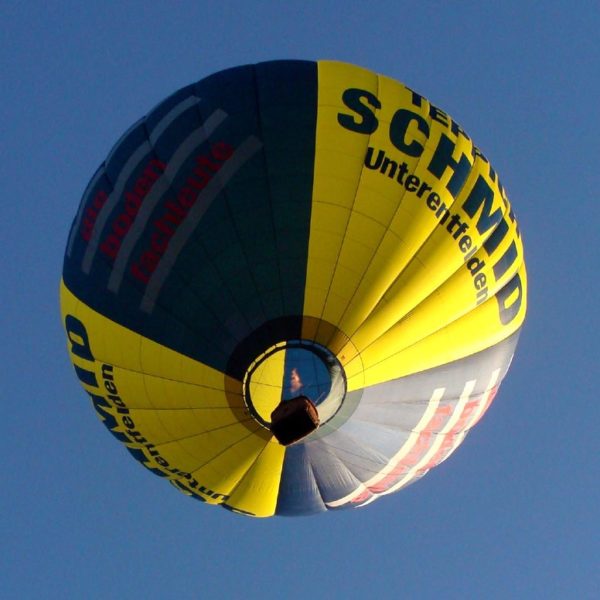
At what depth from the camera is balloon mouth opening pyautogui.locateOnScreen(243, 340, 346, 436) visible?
40.2 feet

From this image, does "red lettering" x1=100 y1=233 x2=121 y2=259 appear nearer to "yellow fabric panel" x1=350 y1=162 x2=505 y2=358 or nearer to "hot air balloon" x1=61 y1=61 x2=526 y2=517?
"hot air balloon" x1=61 y1=61 x2=526 y2=517

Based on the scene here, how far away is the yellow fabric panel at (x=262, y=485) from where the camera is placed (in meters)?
13.1

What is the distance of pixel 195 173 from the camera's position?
12438 millimetres

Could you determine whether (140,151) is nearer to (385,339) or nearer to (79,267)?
(79,267)

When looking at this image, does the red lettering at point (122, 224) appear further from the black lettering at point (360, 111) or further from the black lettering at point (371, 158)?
the black lettering at point (371, 158)

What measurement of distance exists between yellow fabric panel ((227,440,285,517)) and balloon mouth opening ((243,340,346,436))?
2.43 feet

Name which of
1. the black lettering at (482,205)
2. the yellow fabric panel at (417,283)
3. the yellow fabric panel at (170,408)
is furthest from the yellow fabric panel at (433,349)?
the yellow fabric panel at (170,408)

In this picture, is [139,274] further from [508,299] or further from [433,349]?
[508,299]

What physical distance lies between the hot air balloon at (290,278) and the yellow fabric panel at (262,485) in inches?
1.3

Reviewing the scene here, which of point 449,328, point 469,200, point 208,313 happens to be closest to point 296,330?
point 208,313

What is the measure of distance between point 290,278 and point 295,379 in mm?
1177

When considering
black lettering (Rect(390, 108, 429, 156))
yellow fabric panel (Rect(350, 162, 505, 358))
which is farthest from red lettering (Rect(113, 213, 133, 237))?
black lettering (Rect(390, 108, 429, 156))

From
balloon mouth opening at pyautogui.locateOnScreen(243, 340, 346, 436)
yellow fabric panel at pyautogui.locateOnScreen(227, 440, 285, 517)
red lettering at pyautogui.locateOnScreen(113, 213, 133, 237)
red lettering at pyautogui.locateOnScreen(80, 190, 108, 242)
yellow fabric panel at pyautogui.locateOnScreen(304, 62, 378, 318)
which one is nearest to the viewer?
yellow fabric panel at pyautogui.locateOnScreen(304, 62, 378, 318)

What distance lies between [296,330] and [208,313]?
102 centimetres
